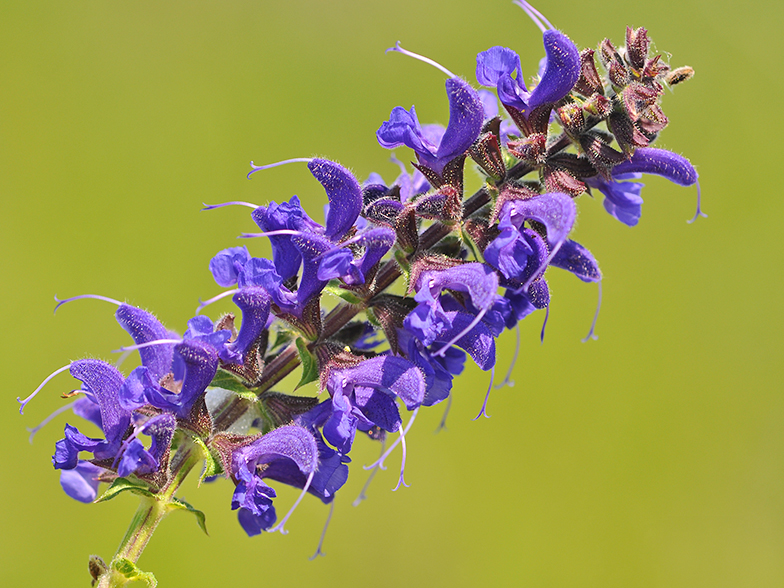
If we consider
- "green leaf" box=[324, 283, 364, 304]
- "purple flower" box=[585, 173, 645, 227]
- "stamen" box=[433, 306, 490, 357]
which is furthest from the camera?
"purple flower" box=[585, 173, 645, 227]

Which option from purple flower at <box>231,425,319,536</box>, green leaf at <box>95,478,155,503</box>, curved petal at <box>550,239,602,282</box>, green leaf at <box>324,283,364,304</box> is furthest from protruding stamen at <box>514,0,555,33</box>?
green leaf at <box>95,478,155,503</box>

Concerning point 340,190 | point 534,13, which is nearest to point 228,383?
point 340,190

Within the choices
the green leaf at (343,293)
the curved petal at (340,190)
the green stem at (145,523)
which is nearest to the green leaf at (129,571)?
the green stem at (145,523)

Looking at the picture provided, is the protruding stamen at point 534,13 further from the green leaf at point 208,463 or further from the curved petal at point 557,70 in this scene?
the green leaf at point 208,463

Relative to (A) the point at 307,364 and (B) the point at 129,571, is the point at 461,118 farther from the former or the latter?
(B) the point at 129,571

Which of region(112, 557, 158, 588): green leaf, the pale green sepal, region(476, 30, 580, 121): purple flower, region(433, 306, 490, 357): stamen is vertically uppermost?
region(476, 30, 580, 121): purple flower

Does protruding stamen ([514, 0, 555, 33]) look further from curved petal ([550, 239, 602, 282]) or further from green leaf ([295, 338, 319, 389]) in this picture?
green leaf ([295, 338, 319, 389])

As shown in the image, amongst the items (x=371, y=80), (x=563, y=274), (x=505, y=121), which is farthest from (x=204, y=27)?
(x=505, y=121)
